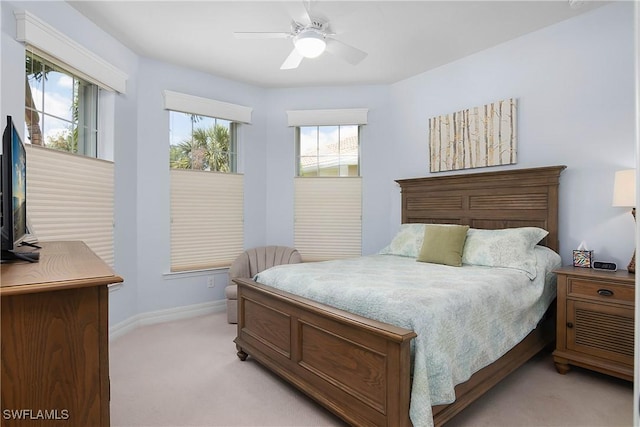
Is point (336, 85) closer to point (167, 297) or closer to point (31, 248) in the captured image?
point (167, 297)

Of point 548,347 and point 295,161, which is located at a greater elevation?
point 295,161

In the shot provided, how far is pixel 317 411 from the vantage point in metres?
2.15

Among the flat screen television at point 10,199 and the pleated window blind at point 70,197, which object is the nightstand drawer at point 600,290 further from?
the pleated window blind at point 70,197

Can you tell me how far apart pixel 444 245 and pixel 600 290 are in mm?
1094

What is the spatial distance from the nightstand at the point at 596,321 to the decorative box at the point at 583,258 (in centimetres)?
9

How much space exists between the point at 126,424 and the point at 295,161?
3412 mm

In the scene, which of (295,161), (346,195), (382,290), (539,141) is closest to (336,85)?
(295,161)

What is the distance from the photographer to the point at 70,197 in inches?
115

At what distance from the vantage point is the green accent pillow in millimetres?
2984

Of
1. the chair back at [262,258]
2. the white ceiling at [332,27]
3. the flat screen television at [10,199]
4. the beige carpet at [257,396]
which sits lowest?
the beige carpet at [257,396]

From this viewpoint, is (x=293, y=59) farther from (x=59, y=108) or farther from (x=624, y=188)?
(x=624, y=188)

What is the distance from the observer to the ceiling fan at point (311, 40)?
2.60 meters

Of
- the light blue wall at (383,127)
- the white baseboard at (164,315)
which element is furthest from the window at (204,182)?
the white baseboard at (164,315)

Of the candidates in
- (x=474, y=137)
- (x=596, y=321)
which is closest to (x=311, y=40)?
(x=474, y=137)
